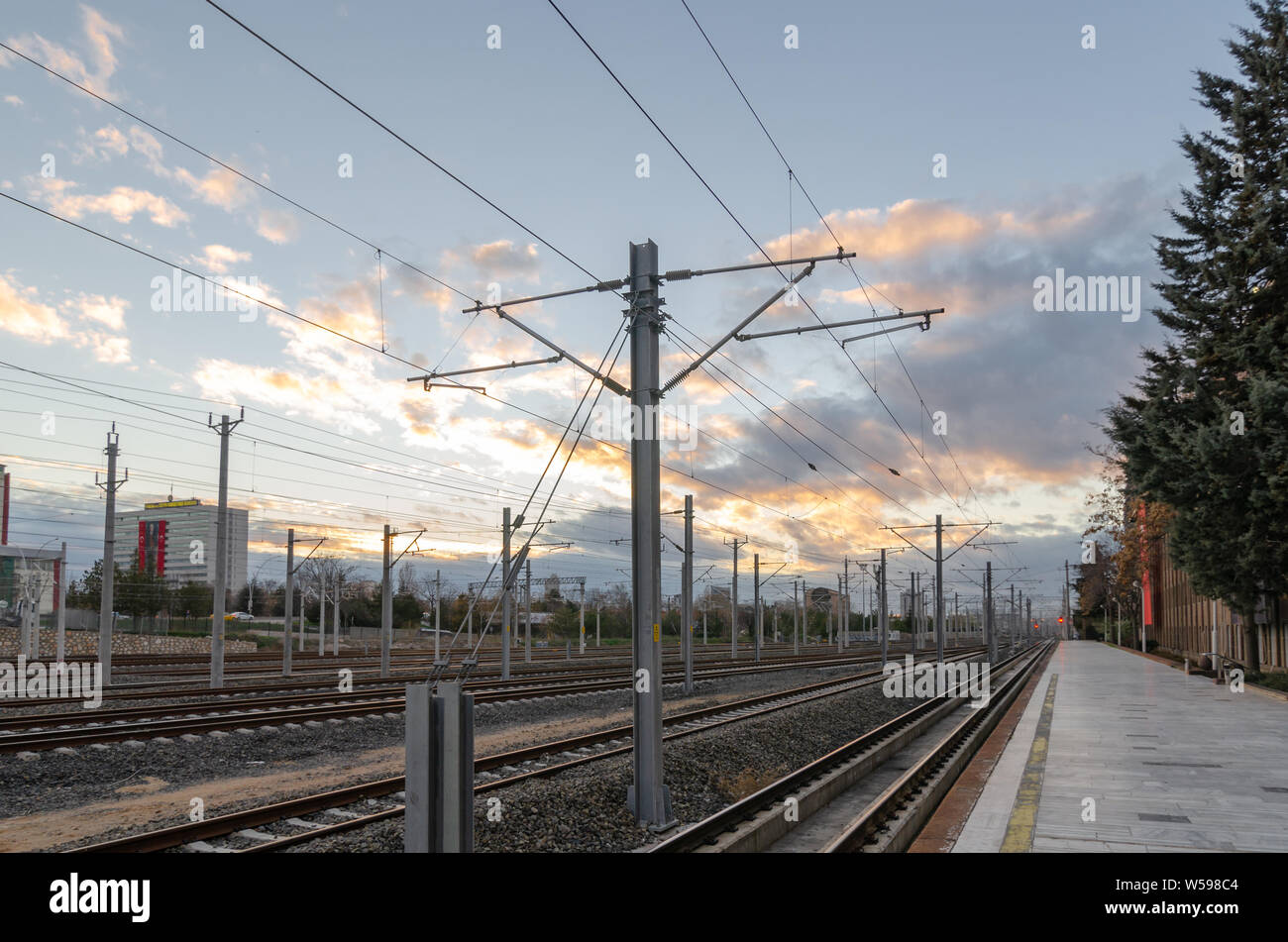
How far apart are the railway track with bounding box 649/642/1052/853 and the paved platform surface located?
2.79 ft

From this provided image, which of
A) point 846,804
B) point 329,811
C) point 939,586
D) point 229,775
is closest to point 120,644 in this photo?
point 939,586

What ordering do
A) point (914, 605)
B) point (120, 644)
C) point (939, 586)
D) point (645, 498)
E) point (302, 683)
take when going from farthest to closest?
point (914, 605) < point (120, 644) < point (939, 586) < point (302, 683) < point (645, 498)

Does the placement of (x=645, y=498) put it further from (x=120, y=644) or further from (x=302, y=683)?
(x=120, y=644)

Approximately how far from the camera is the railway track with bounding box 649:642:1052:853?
32.7 ft

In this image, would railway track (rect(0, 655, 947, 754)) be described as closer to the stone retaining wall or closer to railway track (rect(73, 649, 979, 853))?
railway track (rect(73, 649, 979, 853))

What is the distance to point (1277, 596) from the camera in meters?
30.1

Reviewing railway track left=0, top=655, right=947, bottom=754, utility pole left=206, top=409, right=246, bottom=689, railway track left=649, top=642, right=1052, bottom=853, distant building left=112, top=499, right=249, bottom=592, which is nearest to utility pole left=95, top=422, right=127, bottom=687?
utility pole left=206, top=409, right=246, bottom=689

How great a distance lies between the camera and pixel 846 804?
13219 millimetres

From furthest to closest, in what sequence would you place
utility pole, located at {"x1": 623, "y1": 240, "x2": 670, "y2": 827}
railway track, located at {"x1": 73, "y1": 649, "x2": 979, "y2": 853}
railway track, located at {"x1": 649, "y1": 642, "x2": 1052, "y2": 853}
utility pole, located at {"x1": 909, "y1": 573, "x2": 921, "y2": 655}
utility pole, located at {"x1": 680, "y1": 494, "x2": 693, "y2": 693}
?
utility pole, located at {"x1": 909, "y1": 573, "x2": 921, "y2": 655}, utility pole, located at {"x1": 680, "y1": 494, "x2": 693, "y2": 693}, utility pole, located at {"x1": 623, "y1": 240, "x2": 670, "y2": 827}, railway track, located at {"x1": 649, "y1": 642, "x2": 1052, "y2": 853}, railway track, located at {"x1": 73, "y1": 649, "x2": 979, "y2": 853}

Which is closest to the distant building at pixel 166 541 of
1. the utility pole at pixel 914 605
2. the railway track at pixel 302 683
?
the utility pole at pixel 914 605

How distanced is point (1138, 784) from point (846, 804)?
3692mm
